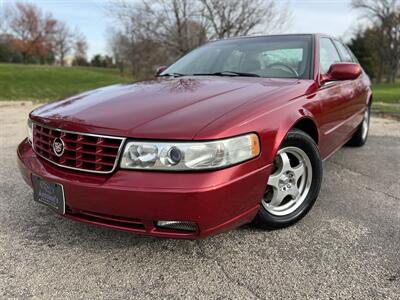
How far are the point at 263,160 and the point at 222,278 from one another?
2.27 feet

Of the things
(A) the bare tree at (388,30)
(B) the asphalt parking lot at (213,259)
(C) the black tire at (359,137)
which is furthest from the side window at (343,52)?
(A) the bare tree at (388,30)

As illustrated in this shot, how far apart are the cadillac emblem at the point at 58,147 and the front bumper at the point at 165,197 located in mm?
123

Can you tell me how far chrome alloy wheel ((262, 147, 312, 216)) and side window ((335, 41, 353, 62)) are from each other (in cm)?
212

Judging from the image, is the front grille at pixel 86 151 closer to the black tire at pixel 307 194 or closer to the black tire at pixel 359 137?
the black tire at pixel 307 194

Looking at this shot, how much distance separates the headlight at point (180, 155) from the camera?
1.91 m

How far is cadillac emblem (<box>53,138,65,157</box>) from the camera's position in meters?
2.20

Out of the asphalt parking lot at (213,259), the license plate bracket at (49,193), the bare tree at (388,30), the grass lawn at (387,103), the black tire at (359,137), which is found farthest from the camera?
the bare tree at (388,30)

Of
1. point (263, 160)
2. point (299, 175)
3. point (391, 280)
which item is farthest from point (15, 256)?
point (391, 280)

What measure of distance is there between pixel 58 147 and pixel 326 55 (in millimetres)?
2589

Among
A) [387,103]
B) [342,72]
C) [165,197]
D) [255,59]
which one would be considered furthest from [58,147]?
[387,103]

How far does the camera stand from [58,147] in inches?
87.5

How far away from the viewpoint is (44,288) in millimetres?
1991

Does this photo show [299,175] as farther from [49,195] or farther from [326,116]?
[49,195]

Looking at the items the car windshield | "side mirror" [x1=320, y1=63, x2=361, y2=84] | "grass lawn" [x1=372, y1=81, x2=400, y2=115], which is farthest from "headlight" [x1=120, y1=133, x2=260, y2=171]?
"grass lawn" [x1=372, y1=81, x2=400, y2=115]
